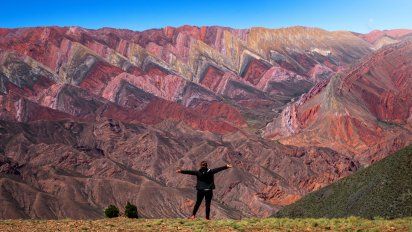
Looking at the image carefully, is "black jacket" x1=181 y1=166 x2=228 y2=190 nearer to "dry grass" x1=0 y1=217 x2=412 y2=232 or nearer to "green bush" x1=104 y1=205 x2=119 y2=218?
"dry grass" x1=0 y1=217 x2=412 y2=232

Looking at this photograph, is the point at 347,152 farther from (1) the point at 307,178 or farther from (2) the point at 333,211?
(2) the point at 333,211

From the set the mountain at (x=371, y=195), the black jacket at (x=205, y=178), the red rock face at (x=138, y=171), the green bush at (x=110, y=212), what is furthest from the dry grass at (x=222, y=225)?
the red rock face at (x=138, y=171)

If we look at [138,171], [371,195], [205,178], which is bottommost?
[138,171]

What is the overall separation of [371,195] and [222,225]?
22565mm

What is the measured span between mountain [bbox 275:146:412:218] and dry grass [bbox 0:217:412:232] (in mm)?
13653

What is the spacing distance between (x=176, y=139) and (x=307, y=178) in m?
50.0

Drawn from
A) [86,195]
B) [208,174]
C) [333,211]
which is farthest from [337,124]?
[208,174]

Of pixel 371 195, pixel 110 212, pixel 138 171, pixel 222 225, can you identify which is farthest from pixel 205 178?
pixel 138 171

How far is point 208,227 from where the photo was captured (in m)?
21.3

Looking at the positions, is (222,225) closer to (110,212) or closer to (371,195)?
Result: (110,212)

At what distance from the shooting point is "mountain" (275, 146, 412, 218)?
37.6 m

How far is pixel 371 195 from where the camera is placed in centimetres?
4194

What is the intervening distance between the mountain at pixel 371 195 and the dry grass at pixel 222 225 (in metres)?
13.7

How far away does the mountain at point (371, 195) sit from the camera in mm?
37625
